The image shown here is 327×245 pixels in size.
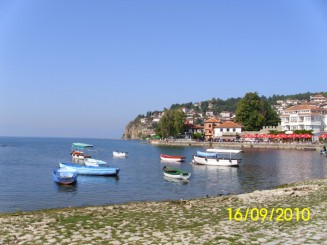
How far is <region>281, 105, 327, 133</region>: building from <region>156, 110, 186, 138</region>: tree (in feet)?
132

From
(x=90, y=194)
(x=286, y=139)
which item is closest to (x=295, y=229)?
(x=90, y=194)

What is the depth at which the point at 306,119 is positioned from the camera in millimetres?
125688

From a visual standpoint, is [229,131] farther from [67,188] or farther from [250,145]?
[67,188]

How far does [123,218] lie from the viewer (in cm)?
1425

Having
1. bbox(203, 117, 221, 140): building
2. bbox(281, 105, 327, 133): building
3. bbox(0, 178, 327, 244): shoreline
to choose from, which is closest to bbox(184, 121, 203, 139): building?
bbox(203, 117, 221, 140): building

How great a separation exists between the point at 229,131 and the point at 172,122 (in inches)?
918

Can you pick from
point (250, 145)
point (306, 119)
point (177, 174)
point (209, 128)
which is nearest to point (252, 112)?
point (306, 119)

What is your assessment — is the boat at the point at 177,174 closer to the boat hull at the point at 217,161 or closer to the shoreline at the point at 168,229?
the boat hull at the point at 217,161

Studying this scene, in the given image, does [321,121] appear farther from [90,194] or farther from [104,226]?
[104,226]

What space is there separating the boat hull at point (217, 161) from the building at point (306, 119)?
7477 cm

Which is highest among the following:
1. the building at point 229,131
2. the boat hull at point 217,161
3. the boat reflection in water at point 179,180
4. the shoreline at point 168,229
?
the building at point 229,131

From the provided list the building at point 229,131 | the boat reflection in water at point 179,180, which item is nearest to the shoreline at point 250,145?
the building at point 229,131

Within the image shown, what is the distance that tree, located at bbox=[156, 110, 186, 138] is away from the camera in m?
152

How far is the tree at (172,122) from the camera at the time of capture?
151500 mm
